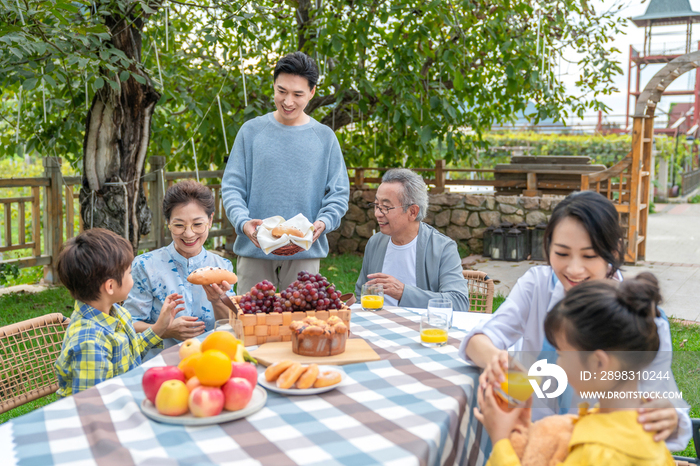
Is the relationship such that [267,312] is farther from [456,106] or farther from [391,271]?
[456,106]

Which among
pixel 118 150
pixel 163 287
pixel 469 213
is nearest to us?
pixel 163 287

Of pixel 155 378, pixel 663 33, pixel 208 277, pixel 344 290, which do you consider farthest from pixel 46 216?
pixel 663 33

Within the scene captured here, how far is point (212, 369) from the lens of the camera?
1323 millimetres

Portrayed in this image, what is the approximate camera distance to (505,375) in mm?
1389

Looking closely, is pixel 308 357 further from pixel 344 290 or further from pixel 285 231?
pixel 344 290

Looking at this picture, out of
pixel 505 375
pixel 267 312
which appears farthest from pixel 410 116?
pixel 505 375

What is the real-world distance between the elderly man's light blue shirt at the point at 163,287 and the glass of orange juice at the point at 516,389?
1314mm

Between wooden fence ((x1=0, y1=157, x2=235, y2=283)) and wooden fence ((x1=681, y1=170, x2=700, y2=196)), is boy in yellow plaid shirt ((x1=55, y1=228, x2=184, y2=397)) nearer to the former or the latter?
wooden fence ((x1=0, y1=157, x2=235, y2=283))

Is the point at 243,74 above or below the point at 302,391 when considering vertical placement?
above

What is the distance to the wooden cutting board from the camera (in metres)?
1.74

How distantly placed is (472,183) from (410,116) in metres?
3.52

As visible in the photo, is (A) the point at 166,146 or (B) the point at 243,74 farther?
(A) the point at 166,146

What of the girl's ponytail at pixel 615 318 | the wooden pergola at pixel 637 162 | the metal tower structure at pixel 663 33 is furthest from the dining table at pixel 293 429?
the metal tower structure at pixel 663 33

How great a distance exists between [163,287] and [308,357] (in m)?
0.93
